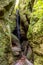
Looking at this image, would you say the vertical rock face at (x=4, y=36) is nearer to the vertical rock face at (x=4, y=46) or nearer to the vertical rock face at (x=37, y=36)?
the vertical rock face at (x=4, y=46)

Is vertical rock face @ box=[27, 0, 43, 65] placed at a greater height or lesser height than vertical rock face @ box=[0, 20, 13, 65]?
greater

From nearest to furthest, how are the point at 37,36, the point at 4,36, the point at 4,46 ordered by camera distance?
1. the point at 37,36
2. the point at 4,46
3. the point at 4,36

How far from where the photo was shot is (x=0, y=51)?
34.1 feet

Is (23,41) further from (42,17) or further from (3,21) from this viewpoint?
(42,17)

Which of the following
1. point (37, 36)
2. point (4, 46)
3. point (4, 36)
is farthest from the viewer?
point (4, 36)

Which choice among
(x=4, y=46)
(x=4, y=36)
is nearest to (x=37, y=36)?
(x=4, y=46)

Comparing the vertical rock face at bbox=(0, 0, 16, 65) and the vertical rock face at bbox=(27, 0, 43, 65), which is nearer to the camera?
the vertical rock face at bbox=(27, 0, 43, 65)

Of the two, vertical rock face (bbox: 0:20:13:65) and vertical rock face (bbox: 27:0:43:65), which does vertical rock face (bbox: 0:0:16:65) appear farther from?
vertical rock face (bbox: 27:0:43:65)

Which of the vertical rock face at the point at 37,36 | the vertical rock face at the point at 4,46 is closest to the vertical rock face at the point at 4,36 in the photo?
the vertical rock face at the point at 4,46

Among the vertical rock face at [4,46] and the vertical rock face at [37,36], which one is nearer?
the vertical rock face at [37,36]

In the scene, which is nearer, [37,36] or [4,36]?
[37,36]

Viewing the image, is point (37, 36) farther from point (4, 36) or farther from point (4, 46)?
point (4, 36)

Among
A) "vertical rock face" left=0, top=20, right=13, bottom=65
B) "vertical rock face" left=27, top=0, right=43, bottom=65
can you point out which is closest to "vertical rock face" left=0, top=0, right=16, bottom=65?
"vertical rock face" left=0, top=20, right=13, bottom=65

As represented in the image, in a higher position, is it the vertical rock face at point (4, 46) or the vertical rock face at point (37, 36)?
the vertical rock face at point (37, 36)
